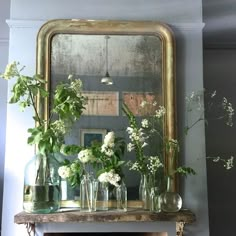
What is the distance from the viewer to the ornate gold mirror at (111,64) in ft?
6.57

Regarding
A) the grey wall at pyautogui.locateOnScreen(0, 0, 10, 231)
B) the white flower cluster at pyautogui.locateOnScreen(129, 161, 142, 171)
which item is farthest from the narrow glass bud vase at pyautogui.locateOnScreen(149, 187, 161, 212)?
the grey wall at pyautogui.locateOnScreen(0, 0, 10, 231)

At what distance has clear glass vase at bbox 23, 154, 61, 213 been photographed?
67.0 inches

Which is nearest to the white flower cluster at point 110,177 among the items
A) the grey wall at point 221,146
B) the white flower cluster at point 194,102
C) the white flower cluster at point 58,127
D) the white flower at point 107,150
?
the white flower at point 107,150

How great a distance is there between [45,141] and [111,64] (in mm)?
621

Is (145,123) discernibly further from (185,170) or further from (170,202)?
(170,202)

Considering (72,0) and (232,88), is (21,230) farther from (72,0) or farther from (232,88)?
(232,88)

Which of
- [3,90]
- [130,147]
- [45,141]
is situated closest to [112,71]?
[130,147]

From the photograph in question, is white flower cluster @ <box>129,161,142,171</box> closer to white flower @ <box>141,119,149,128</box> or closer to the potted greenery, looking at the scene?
white flower @ <box>141,119,149,128</box>

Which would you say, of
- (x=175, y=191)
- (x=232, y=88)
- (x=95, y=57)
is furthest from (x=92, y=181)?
(x=232, y=88)

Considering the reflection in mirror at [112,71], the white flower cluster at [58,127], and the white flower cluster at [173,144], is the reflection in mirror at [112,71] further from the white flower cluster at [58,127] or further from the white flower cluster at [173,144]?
→ the white flower cluster at [58,127]

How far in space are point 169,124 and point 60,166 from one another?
0.65 metres

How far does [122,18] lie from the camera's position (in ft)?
6.91

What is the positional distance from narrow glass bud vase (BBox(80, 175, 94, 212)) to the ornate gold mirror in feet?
0.83

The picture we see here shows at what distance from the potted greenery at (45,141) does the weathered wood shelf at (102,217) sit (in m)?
0.06
